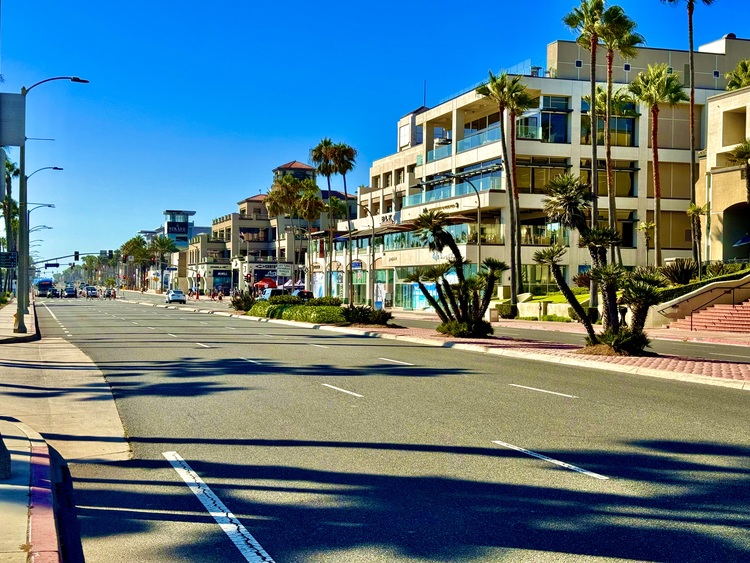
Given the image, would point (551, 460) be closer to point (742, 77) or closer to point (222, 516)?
point (222, 516)

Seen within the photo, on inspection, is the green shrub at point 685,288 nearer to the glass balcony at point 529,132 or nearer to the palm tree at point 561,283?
the palm tree at point 561,283

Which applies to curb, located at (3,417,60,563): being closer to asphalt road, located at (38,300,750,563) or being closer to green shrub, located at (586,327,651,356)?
asphalt road, located at (38,300,750,563)

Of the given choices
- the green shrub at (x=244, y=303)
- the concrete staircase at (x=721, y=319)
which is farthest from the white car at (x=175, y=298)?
the concrete staircase at (x=721, y=319)

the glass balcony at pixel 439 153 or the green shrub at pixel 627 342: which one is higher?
the glass balcony at pixel 439 153

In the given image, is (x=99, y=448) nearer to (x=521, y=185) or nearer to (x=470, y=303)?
(x=470, y=303)

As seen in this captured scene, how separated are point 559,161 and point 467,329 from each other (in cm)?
3762

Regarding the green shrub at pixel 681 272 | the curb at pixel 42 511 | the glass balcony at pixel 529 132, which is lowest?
the curb at pixel 42 511

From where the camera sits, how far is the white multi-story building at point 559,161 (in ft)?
200

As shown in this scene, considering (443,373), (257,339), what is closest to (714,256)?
(257,339)

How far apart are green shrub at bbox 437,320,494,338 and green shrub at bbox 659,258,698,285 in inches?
701

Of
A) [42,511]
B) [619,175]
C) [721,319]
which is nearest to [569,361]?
[42,511]

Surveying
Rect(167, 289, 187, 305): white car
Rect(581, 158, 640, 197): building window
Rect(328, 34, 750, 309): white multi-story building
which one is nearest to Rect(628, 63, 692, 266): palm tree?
Rect(328, 34, 750, 309): white multi-story building

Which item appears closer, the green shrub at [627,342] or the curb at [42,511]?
the curb at [42,511]

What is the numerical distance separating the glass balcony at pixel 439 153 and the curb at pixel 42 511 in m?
63.0
